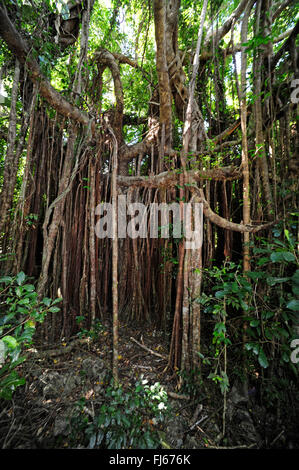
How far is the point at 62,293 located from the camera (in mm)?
2256

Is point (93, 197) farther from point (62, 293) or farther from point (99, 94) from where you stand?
point (99, 94)

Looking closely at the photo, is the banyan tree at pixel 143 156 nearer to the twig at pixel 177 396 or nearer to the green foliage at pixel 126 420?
the twig at pixel 177 396

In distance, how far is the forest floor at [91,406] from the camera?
134 centimetres

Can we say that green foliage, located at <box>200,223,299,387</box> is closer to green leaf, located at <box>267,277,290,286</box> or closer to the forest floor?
green leaf, located at <box>267,277,290,286</box>

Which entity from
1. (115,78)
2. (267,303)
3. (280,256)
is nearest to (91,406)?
(267,303)

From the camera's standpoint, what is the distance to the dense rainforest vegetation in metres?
1.42

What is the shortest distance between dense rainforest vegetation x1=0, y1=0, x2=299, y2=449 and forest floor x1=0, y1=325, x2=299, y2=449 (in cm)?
1

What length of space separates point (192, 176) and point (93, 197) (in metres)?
1.25

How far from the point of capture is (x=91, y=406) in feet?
4.99

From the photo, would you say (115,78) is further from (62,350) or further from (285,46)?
(62,350)

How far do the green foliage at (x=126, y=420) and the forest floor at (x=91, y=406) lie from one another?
0.17 feet

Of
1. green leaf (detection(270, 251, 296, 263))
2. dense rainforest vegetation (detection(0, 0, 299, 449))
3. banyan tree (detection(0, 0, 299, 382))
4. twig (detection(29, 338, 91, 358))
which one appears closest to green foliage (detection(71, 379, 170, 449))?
dense rainforest vegetation (detection(0, 0, 299, 449))

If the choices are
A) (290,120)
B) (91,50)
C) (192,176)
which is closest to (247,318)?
(192,176)

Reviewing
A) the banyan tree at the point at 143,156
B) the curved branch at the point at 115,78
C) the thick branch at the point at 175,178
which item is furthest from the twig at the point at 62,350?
the curved branch at the point at 115,78
